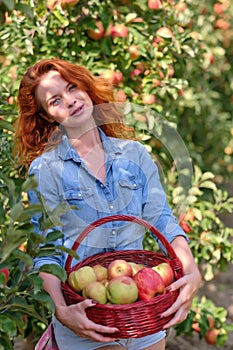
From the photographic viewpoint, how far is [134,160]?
2113 mm

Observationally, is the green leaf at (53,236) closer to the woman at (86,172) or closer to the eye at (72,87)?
the woman at (86,172)

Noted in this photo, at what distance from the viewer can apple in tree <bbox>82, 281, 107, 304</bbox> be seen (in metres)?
1.77

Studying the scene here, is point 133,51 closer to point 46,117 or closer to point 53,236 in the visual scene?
point 46,117

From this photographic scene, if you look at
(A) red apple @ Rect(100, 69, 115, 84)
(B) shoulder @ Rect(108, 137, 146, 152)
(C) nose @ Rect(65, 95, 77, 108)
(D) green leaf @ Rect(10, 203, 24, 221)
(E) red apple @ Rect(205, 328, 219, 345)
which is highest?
(D) green leaf @ Rect(10, 203, 24, 221)

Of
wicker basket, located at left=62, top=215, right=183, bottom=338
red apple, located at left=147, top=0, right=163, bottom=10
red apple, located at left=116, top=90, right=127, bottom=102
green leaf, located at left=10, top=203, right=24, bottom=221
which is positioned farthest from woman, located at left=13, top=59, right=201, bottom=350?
red apple, located at left=147, top=0, right=163, bottom=10

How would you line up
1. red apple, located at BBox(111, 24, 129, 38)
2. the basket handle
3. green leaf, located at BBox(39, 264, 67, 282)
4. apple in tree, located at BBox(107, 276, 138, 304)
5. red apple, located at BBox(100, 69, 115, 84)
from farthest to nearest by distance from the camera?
red apple, located at BBox(111, 24, 129, 38), red apple, located at BBox(100, 69, 115, 84), the basket handle, apple in tree, located at BBox(107, 276, 138, 304), green leaf, located at BBox(39, 264, 67, 282)

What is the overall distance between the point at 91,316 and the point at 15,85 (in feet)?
4.78

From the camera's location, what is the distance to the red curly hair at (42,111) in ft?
6.89

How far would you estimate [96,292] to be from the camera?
Answer: 1.77m

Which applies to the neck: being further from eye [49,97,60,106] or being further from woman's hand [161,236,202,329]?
woman's hand [161,236,202,329]

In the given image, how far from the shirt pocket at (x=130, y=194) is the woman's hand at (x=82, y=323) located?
353 mm

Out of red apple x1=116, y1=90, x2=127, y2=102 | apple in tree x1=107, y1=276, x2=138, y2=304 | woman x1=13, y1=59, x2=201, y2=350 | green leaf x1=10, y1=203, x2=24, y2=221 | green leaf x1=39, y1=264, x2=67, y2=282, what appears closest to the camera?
green leaf x1=10, y1=203, x2=24, y2=221

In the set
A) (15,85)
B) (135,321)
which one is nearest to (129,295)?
(135,321)

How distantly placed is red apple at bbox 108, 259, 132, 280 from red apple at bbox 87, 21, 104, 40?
1.47 meters
